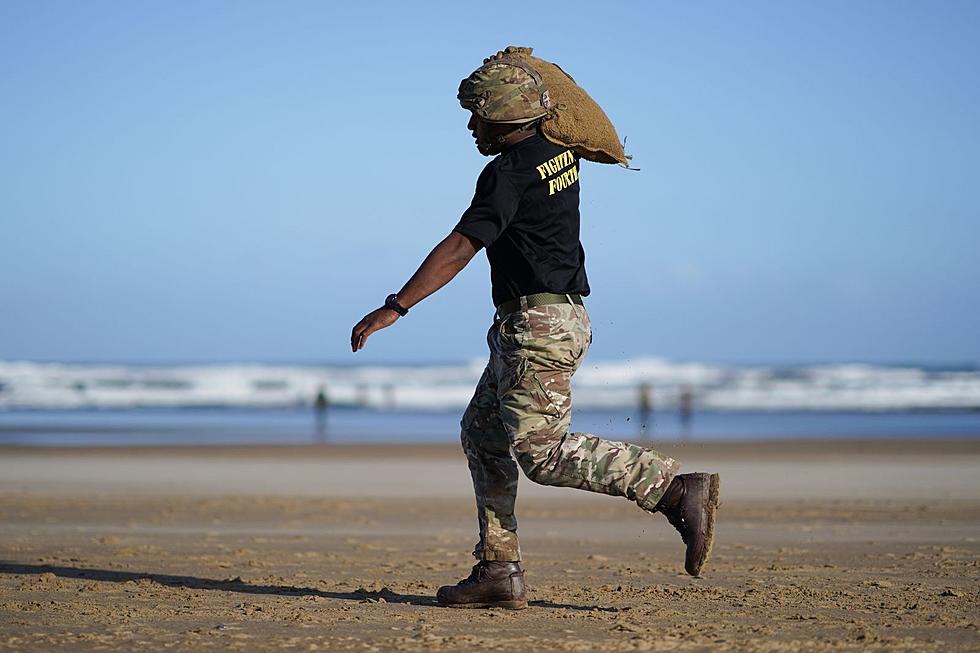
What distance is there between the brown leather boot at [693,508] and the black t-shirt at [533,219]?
927mm

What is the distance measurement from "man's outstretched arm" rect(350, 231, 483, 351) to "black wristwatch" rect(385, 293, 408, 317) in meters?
0.01

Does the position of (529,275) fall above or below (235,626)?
above

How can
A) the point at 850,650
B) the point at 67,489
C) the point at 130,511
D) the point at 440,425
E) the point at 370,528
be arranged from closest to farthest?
the point at 850,650 < the point at 370,528 < the point at 130,511 < the point at 67,489 < the point at 440,425

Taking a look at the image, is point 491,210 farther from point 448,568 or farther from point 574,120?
point 448,568

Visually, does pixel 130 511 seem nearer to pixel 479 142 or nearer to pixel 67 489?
pixel 67 489

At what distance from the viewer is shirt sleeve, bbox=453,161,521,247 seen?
200 inches

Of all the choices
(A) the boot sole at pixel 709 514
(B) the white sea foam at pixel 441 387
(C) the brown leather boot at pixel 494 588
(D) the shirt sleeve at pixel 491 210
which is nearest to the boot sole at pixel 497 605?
(C) the brown leather boot at pixel 494 588

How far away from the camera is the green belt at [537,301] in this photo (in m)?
5.31

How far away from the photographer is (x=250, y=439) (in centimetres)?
2545

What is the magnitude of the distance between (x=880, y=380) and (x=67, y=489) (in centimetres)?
4731

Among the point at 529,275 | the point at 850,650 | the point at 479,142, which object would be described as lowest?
the point at 850,650

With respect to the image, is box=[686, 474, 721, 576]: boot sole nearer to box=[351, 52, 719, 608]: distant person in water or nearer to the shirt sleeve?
box=[351, 52, 719, 608]: distant person in water

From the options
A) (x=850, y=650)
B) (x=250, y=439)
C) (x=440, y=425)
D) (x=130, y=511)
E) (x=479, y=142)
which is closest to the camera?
(x=850, y=650)

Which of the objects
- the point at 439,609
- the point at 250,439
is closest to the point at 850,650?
the point at 439,609
